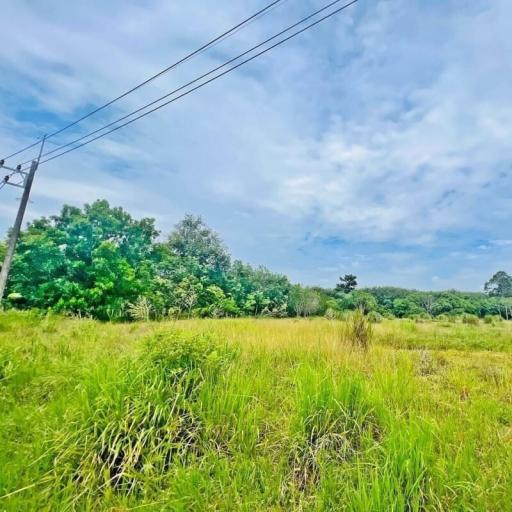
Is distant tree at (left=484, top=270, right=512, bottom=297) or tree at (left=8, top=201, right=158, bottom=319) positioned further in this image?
distant tree at (left=484, top=270, right=512, bottom=297)

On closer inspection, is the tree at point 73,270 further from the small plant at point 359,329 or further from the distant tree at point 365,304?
the small plant at point 359,329

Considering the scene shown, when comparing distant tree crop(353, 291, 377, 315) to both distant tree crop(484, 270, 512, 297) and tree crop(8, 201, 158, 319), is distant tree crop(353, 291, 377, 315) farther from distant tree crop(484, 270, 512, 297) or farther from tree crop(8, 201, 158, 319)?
distant tree crop(484, 270, 512, 297)

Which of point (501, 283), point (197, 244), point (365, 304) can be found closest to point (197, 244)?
point (197, 244)

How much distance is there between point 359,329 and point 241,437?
3.50 m

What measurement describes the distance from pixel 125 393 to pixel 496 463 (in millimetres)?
2615

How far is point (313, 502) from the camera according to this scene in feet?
6.18

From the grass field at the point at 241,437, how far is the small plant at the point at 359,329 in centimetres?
146

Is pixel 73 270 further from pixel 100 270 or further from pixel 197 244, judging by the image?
pixel 197 244

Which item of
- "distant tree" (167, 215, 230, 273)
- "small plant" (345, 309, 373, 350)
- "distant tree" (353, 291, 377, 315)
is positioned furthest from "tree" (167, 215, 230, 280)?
"small plant" (345, 309, 373, 350)

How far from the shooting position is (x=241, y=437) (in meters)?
2.41

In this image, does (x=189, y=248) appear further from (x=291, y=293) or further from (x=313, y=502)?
(x=313, y=502)

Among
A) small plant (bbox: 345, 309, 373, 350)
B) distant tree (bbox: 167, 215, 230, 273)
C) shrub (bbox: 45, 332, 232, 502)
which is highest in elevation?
distant tree (bbox: 167, 215, 230, 273)

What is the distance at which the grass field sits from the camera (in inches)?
73.8

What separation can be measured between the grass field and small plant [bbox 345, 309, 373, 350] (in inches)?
57.5
